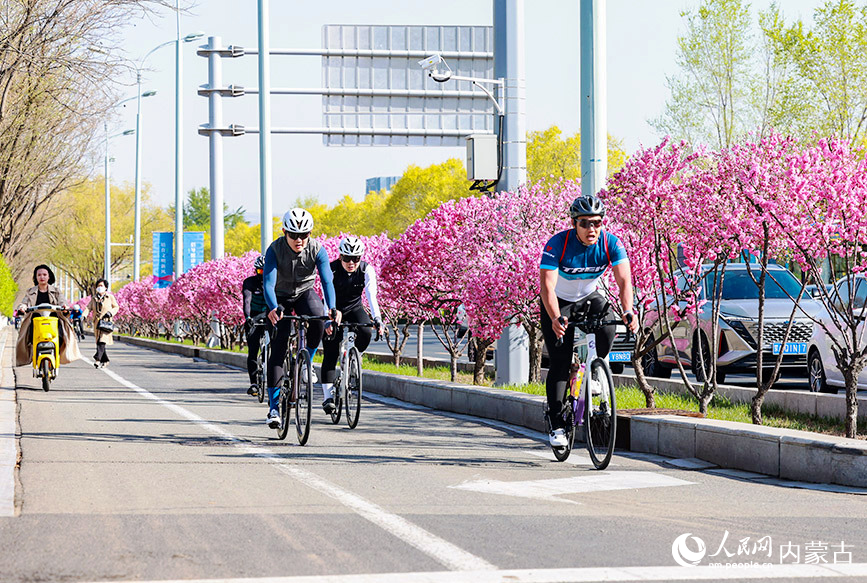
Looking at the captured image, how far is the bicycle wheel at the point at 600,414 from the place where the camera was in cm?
847

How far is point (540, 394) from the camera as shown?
13023 mm

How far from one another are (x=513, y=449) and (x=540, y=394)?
311cm

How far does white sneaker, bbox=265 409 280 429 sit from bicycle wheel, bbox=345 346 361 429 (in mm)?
1052

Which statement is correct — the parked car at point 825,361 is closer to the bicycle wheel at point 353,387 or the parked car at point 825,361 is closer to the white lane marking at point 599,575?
the bicycle wheel at point 353,387

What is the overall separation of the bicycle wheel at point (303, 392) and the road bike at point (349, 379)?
1.05 metres

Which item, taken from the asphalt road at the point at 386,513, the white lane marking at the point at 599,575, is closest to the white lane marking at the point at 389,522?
the asphalt road at the point at 386,513

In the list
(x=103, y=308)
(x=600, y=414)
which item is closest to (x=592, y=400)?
(x=600, y=414)

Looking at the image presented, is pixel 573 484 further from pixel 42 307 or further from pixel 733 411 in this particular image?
pixel 42 307

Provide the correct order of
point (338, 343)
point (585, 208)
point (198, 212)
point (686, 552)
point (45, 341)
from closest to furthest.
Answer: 1. point (686, 552)
2. point (585, 208)
3. point (338, 343)
4. point (45, 341)
5. point (198, 212)

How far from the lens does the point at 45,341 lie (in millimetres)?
16828

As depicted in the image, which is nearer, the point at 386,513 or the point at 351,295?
the point at 386,513

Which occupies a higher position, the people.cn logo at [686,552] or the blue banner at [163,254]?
the blue banner at [163,254]

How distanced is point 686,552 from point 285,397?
5368 millimetres

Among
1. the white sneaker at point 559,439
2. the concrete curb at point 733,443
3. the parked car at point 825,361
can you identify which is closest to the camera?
the concrete curb at point 733,443
